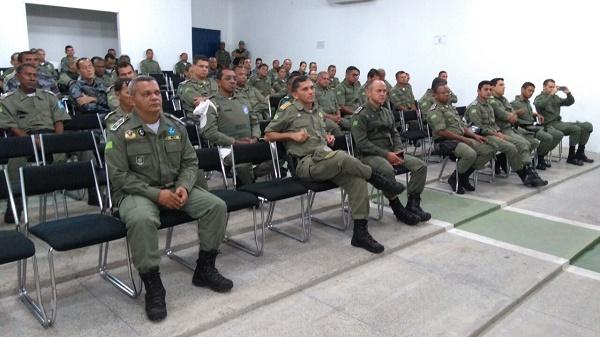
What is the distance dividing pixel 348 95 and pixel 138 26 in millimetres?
5702

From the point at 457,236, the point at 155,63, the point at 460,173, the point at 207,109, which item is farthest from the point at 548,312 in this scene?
the point at 155,63

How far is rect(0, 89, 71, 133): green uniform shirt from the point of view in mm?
4086

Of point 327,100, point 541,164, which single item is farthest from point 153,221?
point 541,164

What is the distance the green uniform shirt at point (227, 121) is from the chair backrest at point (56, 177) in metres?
1.36

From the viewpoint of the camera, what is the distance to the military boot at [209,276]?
107 inches

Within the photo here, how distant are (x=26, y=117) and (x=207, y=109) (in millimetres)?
1611

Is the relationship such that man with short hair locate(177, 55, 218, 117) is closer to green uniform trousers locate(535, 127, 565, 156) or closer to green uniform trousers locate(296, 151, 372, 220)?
green uniform trousers locate(296, 151, 372, 220)

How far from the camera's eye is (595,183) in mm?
5910

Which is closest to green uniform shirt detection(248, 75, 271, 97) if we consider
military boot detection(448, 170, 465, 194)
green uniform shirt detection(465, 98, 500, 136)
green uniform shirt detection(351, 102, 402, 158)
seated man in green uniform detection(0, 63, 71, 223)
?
green uniform shirt detection(465, 98, 500, 136)

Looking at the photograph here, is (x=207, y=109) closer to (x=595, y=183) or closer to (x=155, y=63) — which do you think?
(x=595, y=183)

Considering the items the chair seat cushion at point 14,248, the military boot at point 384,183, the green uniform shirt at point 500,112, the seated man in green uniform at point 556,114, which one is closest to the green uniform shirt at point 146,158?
the chair seat cushion at point 14,248

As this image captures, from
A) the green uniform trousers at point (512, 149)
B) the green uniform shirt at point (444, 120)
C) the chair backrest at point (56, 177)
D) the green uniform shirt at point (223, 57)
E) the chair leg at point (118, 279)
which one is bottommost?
the chair leg at point (118, 279)

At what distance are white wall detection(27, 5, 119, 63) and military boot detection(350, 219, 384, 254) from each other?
381 inches

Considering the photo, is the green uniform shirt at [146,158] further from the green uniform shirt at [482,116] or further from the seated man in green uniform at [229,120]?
the green uniform shirt at [482,116]
